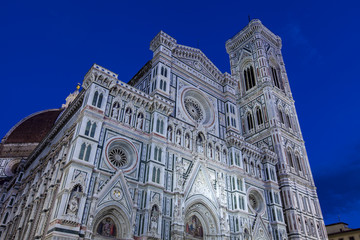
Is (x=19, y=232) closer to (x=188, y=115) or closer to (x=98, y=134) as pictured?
(x=98, y=134)

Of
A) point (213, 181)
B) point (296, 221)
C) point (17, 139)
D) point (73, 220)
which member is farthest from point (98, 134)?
point (17, 139)

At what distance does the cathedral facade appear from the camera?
17750 millimetres

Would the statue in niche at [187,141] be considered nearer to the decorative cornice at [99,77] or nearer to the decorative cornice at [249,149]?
the decorative cornice at [249,149]

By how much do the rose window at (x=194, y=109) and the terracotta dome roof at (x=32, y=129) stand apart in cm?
2994

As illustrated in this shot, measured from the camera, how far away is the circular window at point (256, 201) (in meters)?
27.6

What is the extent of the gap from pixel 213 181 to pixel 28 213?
589 inches

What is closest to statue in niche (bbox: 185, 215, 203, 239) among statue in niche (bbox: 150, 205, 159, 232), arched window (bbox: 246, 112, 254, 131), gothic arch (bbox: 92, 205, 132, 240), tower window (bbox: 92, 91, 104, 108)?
statue in niche (bbox: 150, 205, 159, 232)

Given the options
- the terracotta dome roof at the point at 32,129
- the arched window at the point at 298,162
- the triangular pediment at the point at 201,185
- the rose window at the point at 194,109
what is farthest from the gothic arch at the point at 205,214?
the terracotta dome roof at the point at 32,129

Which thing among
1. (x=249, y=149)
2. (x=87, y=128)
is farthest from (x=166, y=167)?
(x=249, y=149)

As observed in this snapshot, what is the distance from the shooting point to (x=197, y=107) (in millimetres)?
29031

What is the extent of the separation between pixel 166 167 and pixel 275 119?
19.4 metres

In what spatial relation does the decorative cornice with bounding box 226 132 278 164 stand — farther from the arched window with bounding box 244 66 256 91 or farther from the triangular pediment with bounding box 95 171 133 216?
the arched window with bounding box 244 66 256 91

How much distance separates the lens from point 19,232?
22.3m

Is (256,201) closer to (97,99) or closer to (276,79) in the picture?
(97,99)
